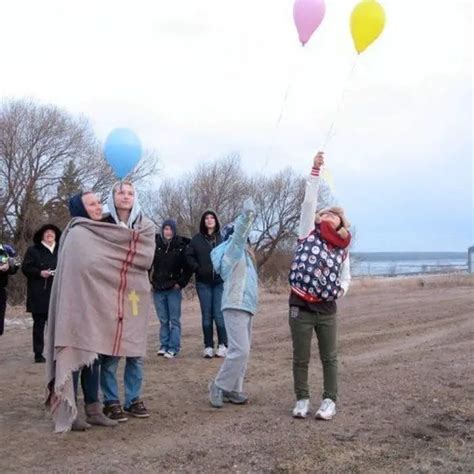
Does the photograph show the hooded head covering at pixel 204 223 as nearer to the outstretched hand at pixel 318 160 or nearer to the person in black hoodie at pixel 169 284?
the person in black hoodie at pixel 169 284

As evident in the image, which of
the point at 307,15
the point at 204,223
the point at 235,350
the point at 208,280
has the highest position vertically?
the point at 307,15

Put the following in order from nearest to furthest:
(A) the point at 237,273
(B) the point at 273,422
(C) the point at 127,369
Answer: (B) the point at 273,422, (C) the point at 127,369, (A) the point at 237,273

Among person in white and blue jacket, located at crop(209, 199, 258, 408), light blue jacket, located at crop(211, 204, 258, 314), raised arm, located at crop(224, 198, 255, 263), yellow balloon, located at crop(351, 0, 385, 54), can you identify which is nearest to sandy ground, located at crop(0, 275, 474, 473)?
person in white and blue jacket, located at crop(209, 199, 258, 408)

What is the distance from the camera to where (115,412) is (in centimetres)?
575

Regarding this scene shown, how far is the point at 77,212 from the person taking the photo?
580 cm

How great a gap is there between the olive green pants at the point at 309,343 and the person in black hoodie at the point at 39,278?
4226 millimetres

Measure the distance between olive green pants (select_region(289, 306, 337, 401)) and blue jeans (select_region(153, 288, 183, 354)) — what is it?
3606 millimetres

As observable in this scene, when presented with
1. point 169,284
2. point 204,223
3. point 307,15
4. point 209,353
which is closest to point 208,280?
point 169,284

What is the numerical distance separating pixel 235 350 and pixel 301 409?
33.4 inches

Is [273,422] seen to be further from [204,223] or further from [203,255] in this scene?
[204,223]

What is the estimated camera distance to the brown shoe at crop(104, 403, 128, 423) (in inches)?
226

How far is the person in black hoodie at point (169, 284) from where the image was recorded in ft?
30.4

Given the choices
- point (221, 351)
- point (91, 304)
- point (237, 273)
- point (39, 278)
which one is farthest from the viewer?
point (221, 351)

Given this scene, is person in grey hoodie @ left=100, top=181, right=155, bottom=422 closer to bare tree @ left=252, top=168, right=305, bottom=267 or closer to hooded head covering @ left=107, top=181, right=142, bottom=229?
hooded head covering @ left=107, top=181, right=142, bottom=229
